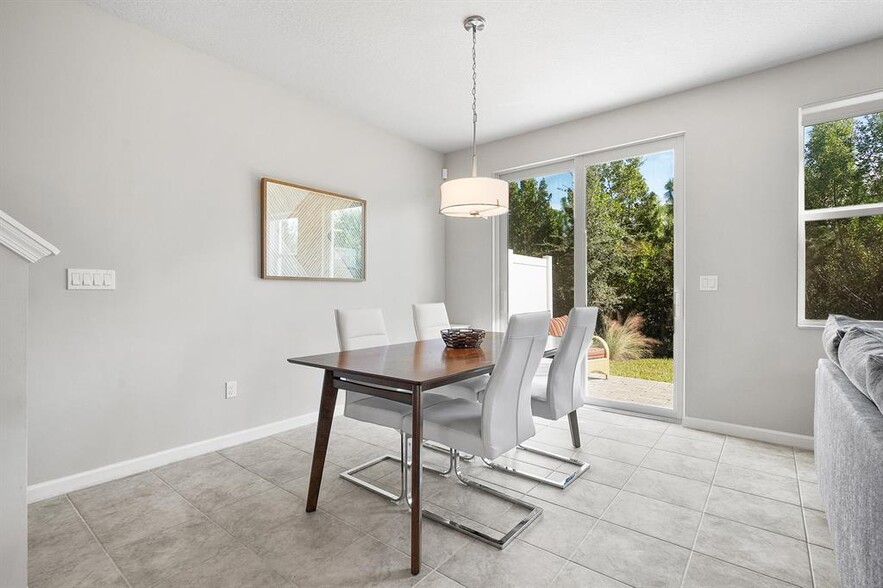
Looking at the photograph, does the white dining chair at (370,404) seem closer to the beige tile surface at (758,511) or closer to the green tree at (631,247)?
the beige tile surface at (758,511)

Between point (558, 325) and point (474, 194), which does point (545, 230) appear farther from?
point (474, 194)

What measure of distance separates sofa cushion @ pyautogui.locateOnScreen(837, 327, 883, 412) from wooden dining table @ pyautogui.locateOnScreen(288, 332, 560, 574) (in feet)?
4.07

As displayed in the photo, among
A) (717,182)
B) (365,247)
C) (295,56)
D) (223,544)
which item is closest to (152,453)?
(223,544)

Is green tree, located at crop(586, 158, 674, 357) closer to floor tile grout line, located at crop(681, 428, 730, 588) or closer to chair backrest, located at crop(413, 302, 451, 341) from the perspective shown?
floor tile grout line, located at crop(681, 428, 730, 588)

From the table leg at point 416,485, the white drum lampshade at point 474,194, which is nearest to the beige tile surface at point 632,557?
the table leg at point 416,485

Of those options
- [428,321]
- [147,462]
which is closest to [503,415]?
[428,321]

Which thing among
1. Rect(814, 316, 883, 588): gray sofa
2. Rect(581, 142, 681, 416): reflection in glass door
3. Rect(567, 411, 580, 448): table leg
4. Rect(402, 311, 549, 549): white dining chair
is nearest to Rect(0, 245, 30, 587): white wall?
Rect(402, 311, 549, 549): white dining chair

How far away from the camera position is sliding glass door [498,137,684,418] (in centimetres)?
356

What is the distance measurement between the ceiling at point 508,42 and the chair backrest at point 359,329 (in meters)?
1.69

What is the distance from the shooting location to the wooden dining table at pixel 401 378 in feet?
5.46

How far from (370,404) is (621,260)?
258 centimetres

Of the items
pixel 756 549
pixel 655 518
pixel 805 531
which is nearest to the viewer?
pixel 756 549

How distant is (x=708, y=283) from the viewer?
130 inches

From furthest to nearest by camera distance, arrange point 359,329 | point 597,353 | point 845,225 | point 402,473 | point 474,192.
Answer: point 597,353 < point 845,225 < point 359,329 < point 474,192 < point 402,473
